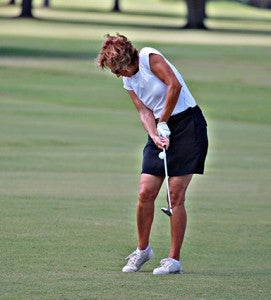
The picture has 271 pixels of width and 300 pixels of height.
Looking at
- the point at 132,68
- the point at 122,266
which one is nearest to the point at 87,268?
the point at 122,266

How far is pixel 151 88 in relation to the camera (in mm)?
8836

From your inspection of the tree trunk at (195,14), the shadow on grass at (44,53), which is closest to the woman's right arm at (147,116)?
the shadow on grass at (44,53)

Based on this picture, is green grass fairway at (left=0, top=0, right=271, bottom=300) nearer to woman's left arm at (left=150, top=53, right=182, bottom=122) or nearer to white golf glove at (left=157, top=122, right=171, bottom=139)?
white golf glove at (left=157, top=122, right=171, bottom=139)

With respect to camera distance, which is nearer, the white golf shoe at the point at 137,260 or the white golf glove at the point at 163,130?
the white golf glove at the point at 163,130

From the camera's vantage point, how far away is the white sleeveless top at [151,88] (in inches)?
343

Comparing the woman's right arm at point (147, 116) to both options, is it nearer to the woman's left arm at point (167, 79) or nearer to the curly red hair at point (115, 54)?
the woman's left arm at point (167, 79)

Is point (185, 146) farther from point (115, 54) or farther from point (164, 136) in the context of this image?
point (115, 54)

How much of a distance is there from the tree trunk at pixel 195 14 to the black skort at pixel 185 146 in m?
68.8

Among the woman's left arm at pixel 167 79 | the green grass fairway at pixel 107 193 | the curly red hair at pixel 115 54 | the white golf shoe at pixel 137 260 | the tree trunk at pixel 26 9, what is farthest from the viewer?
the tree trunk at pixel 26 9

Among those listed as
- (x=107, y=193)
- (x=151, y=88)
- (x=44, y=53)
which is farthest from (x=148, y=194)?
(x=44, y=53)

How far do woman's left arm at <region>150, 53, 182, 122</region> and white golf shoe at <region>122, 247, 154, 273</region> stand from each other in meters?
0.93

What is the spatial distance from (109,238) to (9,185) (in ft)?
13.0

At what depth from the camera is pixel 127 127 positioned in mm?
23328

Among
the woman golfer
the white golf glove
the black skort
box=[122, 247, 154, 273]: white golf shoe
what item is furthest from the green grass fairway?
the white golf glove
